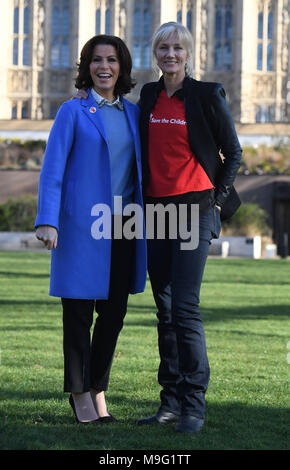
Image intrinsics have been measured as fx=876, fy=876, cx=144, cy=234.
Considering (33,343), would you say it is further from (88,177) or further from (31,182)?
(31,182)

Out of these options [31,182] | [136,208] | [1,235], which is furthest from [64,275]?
[31,182]

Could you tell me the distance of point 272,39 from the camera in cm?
5084

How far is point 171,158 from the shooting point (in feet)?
13.0

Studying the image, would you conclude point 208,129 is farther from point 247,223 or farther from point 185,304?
point 247,223

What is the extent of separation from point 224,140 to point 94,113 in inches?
24.2

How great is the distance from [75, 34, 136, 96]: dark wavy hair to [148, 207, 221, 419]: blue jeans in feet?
2.39

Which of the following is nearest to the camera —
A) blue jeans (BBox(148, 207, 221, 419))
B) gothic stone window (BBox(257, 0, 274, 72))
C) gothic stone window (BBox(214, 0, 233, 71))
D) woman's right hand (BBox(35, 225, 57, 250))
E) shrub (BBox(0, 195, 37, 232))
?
woman's right hand (BBox(35, 225, 57, 250))

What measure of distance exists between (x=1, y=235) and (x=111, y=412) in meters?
23.3

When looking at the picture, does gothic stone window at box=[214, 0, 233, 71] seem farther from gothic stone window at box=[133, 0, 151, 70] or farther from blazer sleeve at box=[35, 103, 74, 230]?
blazer sleeve at box=[35, 103, 74, 230]

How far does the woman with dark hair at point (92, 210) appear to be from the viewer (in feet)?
12.9

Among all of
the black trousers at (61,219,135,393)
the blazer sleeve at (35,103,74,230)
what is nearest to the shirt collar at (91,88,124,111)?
the blazer sleeve at (35,103,74,230)

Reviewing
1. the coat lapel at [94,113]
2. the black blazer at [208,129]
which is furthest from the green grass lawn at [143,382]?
the coat lapel at [94,113]

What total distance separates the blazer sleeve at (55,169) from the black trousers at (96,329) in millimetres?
349

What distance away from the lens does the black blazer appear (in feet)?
13.0
